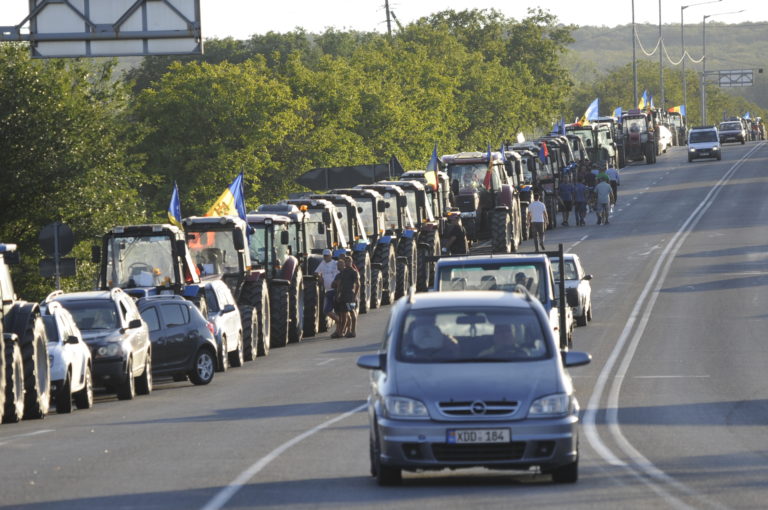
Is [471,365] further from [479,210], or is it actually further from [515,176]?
[515,176]

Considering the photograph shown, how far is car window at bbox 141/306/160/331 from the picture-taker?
26.0m

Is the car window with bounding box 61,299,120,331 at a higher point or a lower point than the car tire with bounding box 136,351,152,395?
higher

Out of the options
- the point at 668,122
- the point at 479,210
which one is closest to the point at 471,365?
the point at 479,210

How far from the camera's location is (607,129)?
80.2 meters

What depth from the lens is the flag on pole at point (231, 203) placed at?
35719 millimetres

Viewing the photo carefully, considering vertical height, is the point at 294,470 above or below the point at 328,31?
below

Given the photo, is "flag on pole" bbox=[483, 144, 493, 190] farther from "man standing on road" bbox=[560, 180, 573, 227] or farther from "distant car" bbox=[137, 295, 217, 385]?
"distant car" bbox=[137, 295, 217, 385]

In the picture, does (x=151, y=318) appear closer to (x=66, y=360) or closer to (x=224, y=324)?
(x=224, y=324)

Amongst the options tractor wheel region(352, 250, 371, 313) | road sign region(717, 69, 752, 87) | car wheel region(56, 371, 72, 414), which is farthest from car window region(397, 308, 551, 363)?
road sign region(717, 69, 752, 87)

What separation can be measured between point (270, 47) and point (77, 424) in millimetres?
108170

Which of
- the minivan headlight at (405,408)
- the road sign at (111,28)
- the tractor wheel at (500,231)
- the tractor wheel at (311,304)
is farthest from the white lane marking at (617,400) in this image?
the road sign at (111,28)

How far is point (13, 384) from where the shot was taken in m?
20.2

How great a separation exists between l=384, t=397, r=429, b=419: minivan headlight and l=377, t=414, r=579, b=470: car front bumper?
5cm

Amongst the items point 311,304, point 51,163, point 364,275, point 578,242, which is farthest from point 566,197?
point 311,304
